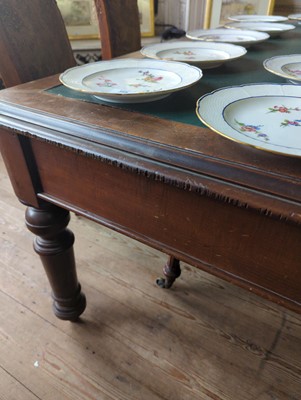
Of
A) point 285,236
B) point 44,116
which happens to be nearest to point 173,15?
point 44,116

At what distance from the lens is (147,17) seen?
77.3 inches

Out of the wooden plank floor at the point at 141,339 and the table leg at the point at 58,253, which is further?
the wooden plank floor at the point at 141,339

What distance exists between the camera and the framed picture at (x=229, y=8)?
1.81m

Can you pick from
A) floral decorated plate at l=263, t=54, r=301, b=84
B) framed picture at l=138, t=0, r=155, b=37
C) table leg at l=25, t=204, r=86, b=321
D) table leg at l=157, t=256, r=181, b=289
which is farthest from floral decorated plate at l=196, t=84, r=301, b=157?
framed picture at l=138, t=0, r=155, b=37

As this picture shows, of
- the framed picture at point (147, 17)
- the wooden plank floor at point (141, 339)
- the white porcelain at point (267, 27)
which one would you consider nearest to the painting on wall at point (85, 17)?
the framed picture at point (147, 17)

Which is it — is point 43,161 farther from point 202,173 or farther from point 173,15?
point 173,15

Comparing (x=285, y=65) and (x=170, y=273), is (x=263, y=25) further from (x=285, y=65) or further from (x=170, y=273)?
(x=170, y=273)

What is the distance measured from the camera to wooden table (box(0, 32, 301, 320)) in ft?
1.14

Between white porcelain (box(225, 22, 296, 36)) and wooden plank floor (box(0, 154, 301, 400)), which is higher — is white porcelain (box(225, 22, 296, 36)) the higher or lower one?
the higher one

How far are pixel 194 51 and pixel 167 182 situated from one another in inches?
22.3

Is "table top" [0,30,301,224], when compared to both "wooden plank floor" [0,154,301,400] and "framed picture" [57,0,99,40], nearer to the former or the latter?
"wooden plank floor" [0,154,301,400]

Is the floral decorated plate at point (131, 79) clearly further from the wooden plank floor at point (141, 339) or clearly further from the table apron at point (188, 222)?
the wooden plank floor at point (141, 339)

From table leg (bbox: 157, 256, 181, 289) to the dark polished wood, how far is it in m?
0.54

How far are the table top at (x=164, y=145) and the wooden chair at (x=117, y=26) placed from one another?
0.59 metres
